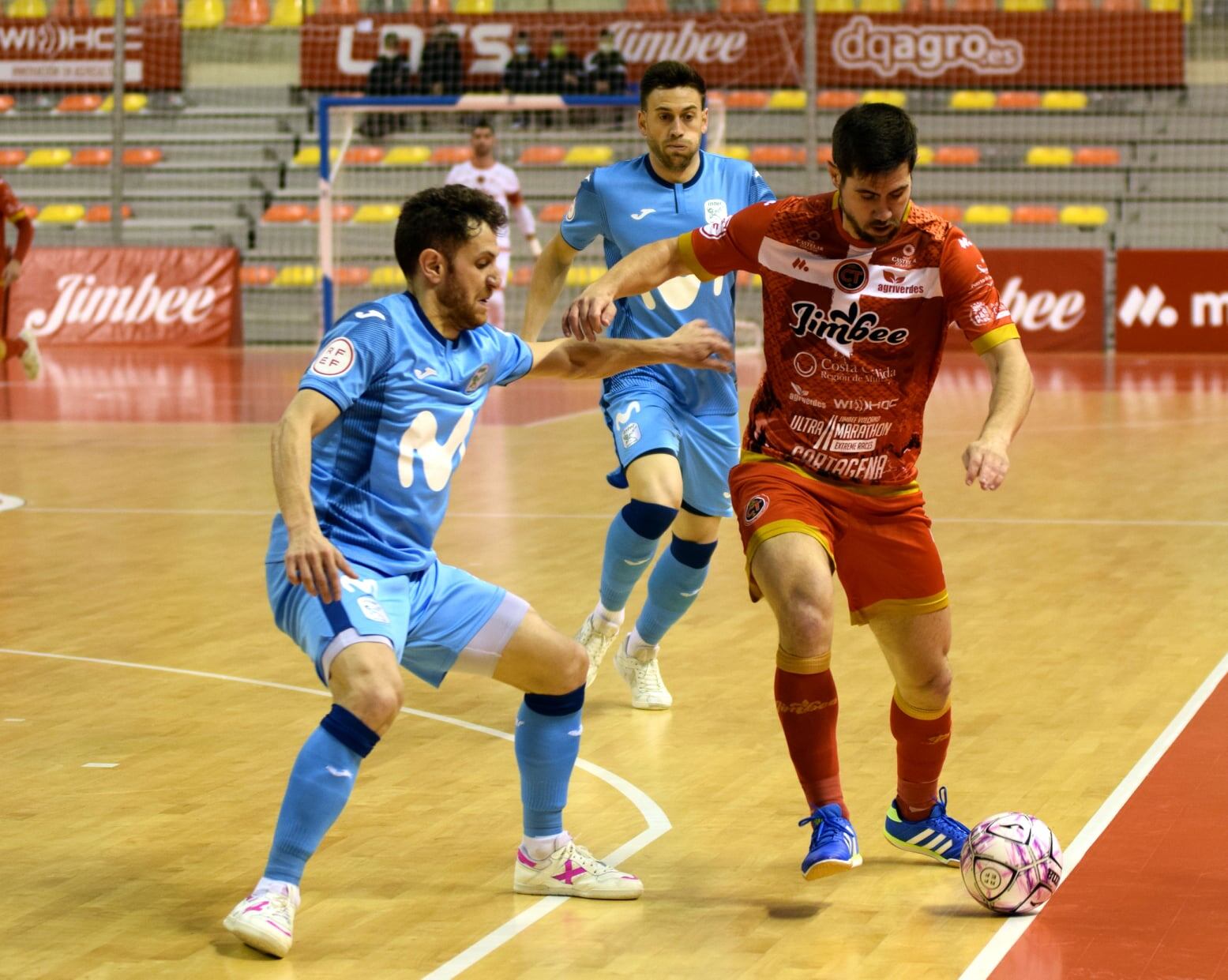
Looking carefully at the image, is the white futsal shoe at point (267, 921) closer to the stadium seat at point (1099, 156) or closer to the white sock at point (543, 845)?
the white sock at point (543, 845)

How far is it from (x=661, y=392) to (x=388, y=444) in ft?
8.27

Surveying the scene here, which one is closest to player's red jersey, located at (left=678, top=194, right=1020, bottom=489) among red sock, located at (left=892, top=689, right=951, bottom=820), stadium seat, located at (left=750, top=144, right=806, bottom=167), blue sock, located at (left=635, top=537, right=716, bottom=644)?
red sock, located at (left=892, top=689, right=951, bottom=820)

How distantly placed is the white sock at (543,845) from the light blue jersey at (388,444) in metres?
0.74

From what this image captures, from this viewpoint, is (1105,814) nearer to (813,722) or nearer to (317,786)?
(813,722)

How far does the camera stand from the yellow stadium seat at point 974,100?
25.3 m

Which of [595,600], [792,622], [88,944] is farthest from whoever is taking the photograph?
[595,600]

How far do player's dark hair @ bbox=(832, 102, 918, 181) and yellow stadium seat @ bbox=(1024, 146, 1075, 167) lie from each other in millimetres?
20923

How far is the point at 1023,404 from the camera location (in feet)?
15.4

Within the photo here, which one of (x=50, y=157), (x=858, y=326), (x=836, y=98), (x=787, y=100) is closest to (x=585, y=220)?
(x=858, y=326)

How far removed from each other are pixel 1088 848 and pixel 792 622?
105 centimetres

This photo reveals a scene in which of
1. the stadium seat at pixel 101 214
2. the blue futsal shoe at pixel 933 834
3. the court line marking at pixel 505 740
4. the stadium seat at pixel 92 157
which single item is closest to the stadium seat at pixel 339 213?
the stadium seat at pixel 101 214

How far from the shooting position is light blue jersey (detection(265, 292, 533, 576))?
15.0 feet

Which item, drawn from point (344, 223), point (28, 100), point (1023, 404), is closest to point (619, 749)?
point (1023, 404)

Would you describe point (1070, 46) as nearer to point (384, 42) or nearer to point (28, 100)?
point (384, 42)
